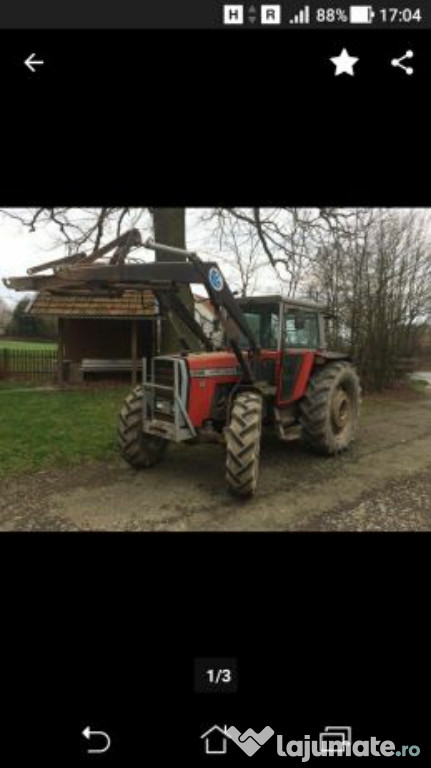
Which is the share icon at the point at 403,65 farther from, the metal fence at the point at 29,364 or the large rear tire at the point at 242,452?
A: the metal fence at the point at 29,364

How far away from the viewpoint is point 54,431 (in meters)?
7.29

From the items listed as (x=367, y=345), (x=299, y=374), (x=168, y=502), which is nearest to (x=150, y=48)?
(x=168, y=502)

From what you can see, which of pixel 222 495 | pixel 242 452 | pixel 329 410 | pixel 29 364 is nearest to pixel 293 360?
pixel 329 410

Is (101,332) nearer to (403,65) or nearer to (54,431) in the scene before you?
(54,431)

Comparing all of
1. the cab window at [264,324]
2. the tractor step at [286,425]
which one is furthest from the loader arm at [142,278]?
the tractor step at [286,425]

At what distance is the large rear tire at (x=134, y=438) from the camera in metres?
5.30
